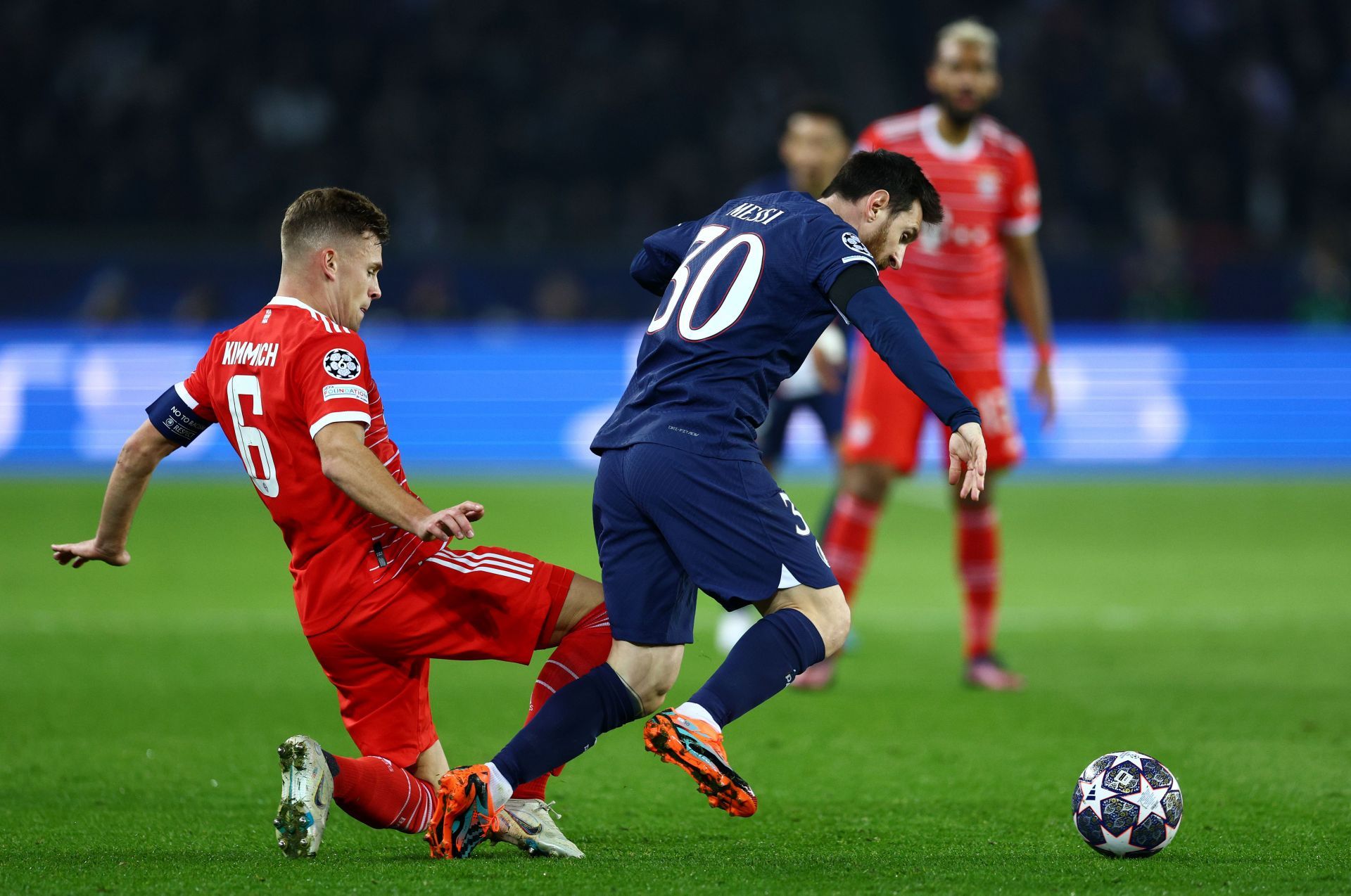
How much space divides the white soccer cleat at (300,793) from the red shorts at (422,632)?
281 mm

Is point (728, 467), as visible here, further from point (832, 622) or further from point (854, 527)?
point (854, 527)

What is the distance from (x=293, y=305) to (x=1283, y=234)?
15.9m

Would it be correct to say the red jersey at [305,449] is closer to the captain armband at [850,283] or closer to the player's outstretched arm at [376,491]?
the player's outstretched arm at [376,491]

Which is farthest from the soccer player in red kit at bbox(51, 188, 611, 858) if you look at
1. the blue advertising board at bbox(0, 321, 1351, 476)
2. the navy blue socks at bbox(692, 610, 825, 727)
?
the blue advertising board at bbox(0, 321, 1351, 476)

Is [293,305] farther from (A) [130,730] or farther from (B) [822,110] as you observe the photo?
(B) [822,110]

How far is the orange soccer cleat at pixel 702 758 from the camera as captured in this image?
10.2 feet

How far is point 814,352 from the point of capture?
22.5 feet

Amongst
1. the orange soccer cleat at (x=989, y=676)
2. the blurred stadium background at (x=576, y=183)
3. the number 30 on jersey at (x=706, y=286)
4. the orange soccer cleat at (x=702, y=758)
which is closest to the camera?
the orange soccer cleat at (x=702, y=758)

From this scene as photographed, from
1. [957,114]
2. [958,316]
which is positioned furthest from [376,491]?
[957,114]

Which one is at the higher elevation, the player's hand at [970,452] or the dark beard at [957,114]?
the dark beard at [957,114]

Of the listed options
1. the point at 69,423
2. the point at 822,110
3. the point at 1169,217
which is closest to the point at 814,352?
the point at 822,110

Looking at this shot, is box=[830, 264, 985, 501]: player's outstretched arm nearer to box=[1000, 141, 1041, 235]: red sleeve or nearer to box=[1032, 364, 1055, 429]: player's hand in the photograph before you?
box=[1000, 141, 1041, 235]: red sleeve

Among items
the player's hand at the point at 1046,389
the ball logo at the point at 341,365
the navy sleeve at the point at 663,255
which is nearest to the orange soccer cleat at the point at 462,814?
the ball logo at the point at 341,365

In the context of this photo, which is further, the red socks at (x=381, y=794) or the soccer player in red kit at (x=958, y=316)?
the soccer player in red kit at (x=958, y=316)
